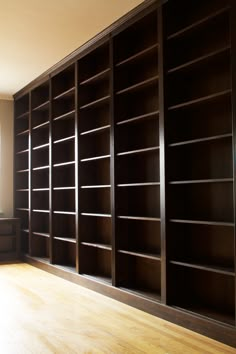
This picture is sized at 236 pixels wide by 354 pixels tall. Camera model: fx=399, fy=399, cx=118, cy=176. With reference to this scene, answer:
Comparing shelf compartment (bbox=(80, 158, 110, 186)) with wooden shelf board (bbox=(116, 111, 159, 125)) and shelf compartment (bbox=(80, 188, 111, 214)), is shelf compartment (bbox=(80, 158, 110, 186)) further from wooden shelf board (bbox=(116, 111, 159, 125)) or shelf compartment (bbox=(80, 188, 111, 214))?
wooden shelf board (bbox=(116, 111, 159, 125))

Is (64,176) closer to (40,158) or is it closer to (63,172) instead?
(63,172)

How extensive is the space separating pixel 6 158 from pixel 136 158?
11.2 feet

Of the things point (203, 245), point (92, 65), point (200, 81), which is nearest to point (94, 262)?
point (203, 245)

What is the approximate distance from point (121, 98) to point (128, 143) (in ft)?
1.54

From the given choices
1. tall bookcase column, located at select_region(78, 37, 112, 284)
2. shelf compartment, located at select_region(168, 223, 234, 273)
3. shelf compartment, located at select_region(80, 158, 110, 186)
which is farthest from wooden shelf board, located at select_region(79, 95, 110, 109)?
shelf compartment, located at select_region(168, 223, 234, 273)

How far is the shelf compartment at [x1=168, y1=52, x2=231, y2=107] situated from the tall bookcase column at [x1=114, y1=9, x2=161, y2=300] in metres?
0.40

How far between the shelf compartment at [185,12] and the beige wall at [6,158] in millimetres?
4087

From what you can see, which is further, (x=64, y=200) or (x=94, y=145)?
(x=64, y=200)

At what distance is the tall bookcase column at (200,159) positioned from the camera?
3.10 meters

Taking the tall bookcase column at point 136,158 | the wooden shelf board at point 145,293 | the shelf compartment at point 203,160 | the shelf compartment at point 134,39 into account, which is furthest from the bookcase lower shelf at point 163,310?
the shelf compartment at point 134,39

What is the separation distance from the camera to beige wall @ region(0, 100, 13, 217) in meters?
6.77

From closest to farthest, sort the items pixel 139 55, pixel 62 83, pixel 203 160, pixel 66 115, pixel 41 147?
pixel 203 160 → pixel 139 55 → pixel 66 115 → pixel 62 83 → pixel 41 147

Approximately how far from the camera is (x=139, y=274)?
4.07m

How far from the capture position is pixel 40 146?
19.2 ft
